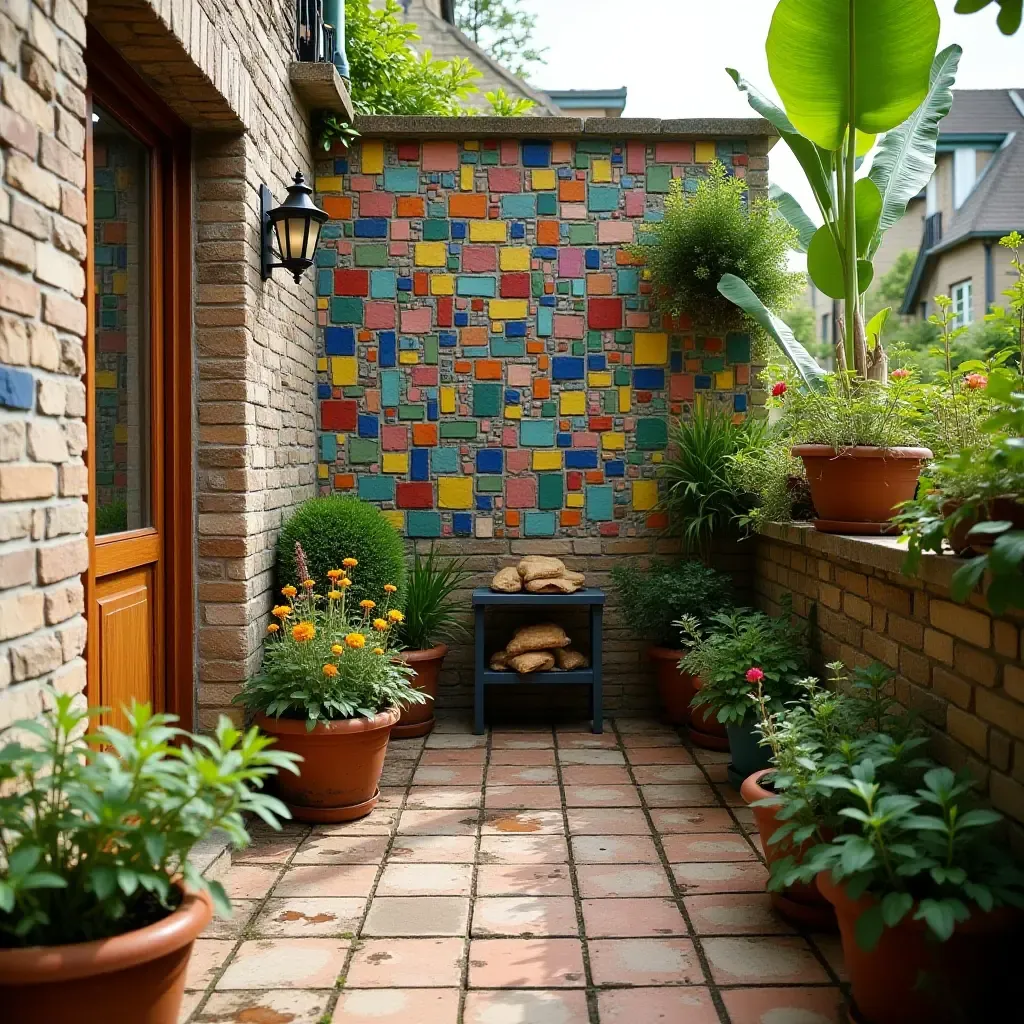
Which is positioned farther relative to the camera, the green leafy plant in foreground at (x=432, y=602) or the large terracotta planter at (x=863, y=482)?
the green leafy plant in foreground at (x=432, y=602)

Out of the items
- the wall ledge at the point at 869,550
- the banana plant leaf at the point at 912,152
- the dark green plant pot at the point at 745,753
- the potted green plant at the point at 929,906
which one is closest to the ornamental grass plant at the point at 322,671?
the dark green plant pot at the point at 745,753

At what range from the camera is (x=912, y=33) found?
13.5 ft

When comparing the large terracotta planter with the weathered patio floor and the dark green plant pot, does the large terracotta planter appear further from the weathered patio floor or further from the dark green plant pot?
the weathered patio floor

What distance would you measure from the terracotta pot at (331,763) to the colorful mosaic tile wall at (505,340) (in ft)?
6.63

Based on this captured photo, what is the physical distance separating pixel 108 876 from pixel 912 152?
4.95m

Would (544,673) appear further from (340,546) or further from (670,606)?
(340,546)

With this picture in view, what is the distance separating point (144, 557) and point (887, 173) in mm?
3958

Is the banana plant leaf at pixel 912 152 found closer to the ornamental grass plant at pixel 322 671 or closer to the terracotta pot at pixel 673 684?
the terracotta pot at pixel 673 684

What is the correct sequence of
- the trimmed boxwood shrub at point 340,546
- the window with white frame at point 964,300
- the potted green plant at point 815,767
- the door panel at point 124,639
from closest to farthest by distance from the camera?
the potted green plant at point 815,767 → the door panel at point 124,639 → the trimmed boxwood shrub at point 340,546 → the window with white frame at point 964,300

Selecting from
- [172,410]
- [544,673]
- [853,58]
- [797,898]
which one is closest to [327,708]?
[172,410]

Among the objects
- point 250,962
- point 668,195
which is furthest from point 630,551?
point 250,962

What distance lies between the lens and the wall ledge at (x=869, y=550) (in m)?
2.74

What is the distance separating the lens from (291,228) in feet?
14.4

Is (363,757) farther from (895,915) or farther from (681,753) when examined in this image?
(895,915)
